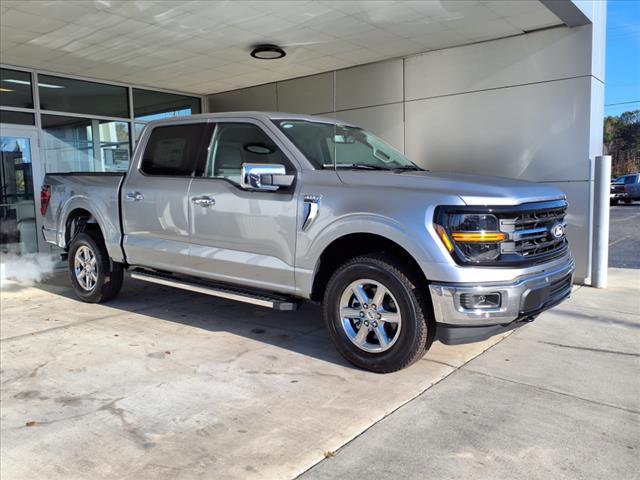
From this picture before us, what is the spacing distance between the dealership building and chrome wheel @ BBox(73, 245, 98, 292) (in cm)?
296

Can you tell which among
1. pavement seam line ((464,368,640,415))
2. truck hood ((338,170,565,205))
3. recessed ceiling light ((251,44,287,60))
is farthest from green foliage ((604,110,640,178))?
pavement seam line ((464,368,640,415))

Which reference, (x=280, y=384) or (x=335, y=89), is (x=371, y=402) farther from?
(x=335, y=89)

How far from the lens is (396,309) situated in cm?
388

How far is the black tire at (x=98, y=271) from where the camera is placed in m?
6.16

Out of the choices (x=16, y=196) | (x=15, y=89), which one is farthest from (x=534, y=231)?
(x=15, y=89)

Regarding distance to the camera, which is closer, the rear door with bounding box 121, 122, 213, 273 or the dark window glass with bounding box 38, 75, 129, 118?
the rear door with bounding box 121, 122, 213, 273

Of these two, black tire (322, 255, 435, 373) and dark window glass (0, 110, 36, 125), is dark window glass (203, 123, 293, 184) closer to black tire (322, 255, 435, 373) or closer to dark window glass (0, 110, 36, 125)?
black tire (322, 255, 435, 373)

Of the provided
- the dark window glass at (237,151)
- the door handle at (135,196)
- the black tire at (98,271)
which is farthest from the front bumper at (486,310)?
the black tire at (98,271)

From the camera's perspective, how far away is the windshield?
460 cm

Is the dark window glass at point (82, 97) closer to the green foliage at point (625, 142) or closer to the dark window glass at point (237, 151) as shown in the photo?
the dark window glass at point (237, 151)

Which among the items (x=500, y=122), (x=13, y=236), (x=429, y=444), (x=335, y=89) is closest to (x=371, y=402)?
(x=429, y=444)

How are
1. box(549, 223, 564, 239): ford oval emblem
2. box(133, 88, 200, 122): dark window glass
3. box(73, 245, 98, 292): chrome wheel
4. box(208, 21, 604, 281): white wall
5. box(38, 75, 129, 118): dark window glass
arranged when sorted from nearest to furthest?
box(549, 223, 564, 239): ford oval emblem < box(73, 245, 98, 292): chrome wheel < box(208, 21, 604, 281): white wall < box(38, 75, 129, 118): dark window glass < box(133, 88, 200, 122): dark window glass

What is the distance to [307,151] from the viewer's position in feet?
15.0

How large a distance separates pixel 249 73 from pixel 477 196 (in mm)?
7630
